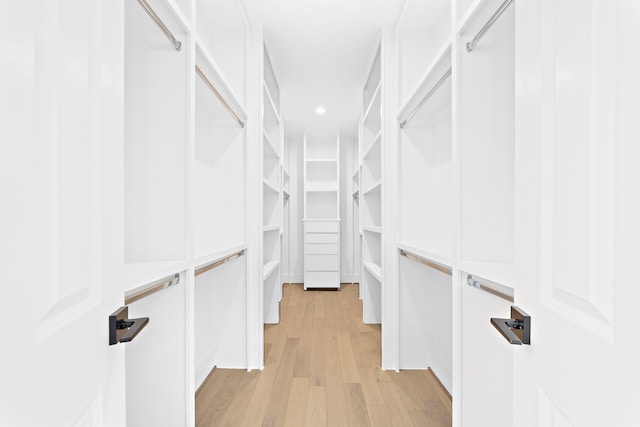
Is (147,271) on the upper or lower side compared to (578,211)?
lower

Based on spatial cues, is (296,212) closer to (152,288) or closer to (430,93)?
(430,93)

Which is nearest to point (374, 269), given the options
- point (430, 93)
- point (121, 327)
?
point (430, 93)

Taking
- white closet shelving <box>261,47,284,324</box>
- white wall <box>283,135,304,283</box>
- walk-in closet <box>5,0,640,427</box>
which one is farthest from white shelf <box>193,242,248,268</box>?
white wall <box>283,135,304,283</box>

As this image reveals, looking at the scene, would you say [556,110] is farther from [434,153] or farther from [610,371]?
[434,153]

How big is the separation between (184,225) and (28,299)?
0.89 metres

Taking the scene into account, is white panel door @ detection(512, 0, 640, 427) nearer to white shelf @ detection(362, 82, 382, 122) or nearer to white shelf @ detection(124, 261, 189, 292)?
white shelf @ detection(124, 261, 189, 292)

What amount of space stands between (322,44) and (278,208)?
1.63m

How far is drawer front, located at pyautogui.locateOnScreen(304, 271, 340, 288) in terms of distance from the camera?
5078mm

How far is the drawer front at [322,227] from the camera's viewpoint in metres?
5.08

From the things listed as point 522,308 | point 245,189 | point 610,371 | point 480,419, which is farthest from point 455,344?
point 245,189

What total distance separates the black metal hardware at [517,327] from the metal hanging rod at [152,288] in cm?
87

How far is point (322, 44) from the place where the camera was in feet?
9.13

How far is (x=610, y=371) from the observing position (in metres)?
0.43

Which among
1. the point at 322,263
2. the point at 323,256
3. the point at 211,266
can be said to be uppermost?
the point at 211,266
